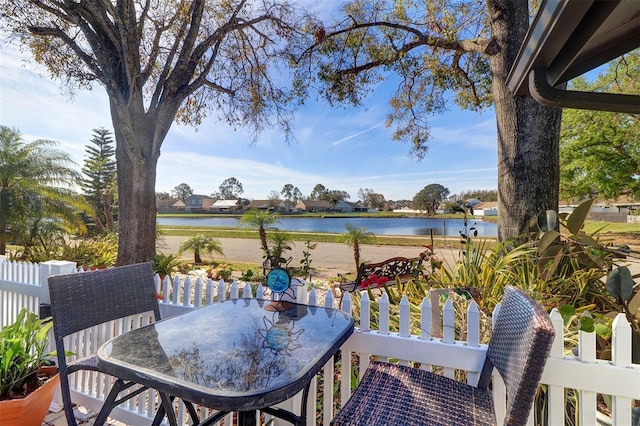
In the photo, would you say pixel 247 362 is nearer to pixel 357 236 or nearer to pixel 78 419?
pixel 78 419

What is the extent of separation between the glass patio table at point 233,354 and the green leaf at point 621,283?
131 centimetres

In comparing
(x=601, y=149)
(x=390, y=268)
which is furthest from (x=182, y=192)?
(x=601, y=149)

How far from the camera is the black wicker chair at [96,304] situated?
1481 millimetres

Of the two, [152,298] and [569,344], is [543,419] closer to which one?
[569,344]

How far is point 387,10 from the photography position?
513cm

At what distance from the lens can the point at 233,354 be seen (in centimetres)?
107

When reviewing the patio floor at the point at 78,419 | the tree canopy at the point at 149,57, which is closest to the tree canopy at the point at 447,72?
the tree canopy at the point at 149,57

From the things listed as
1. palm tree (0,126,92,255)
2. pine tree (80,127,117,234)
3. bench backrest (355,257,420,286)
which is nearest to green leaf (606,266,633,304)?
bench backrest (355,257,420,286)

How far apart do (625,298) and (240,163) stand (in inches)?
697

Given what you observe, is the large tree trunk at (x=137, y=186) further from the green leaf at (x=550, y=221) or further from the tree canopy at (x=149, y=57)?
the green leaf at (x=550, y=221)

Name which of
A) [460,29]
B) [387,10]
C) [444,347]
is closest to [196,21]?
[387,10]

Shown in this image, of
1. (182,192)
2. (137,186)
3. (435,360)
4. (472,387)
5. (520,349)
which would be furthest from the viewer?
(182,192)

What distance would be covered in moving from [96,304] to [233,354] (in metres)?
1.08

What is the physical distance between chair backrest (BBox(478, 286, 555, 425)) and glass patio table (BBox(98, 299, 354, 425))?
59 cm
